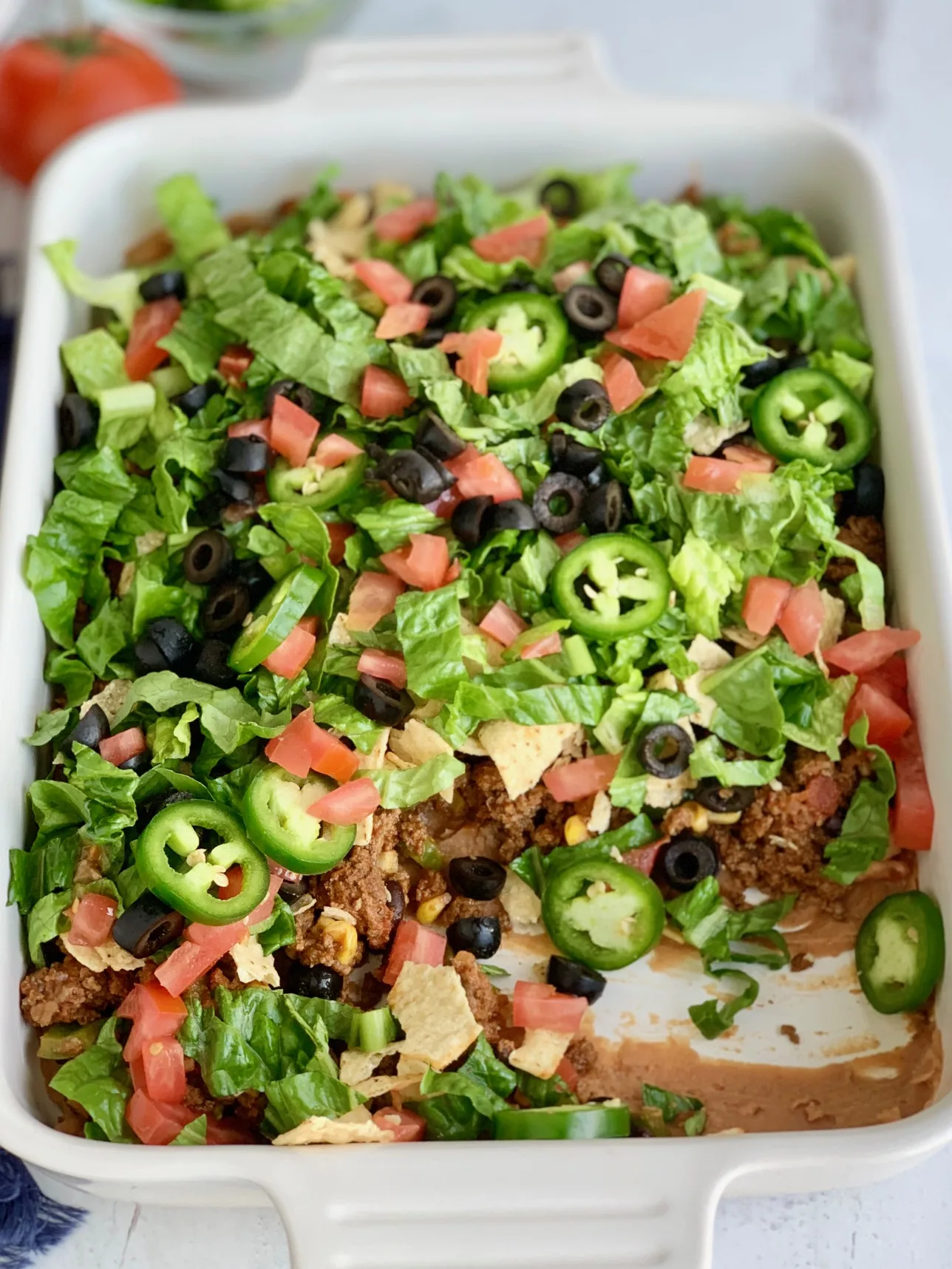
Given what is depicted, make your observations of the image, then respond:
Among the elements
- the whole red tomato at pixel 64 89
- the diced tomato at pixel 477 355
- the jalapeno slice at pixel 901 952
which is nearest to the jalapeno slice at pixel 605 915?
the jalapeno slice at pixel 901 952

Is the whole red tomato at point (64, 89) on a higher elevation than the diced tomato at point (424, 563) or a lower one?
higher

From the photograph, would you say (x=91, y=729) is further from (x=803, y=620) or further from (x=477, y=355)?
(x=803, y=620)

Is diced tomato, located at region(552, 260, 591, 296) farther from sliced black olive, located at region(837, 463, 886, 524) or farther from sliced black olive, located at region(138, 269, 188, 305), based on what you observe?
sliced black olive, located at region(138, 269, 188, 305)

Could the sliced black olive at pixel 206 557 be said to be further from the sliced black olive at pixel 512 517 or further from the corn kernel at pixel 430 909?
the corn kernel at pixel 430 909

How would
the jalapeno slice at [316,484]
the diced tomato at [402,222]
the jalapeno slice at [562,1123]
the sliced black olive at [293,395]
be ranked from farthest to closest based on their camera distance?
the diced tomato at [402,222] < the sliced black olive at [293,395] < the jalapeno slice at [316,484] < the jalapeno slice at [562,1123]

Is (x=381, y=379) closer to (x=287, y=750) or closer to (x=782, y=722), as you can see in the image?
(x=287, y=750)

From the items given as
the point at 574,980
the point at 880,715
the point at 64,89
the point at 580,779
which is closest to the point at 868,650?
the point at 880,715

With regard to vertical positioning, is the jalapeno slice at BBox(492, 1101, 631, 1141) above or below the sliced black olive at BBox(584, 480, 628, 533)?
below

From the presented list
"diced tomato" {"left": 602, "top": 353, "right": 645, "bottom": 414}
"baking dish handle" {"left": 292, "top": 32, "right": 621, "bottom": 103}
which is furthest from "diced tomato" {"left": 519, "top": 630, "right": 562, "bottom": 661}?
"baking dish handle" {"left": 292, "top": 32, "right": 621, "bottom": 103}
